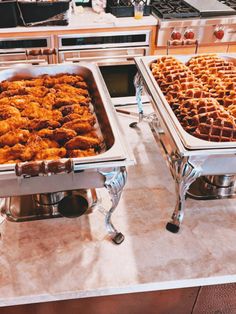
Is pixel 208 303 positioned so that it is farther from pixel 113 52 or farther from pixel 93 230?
pixel 113 52

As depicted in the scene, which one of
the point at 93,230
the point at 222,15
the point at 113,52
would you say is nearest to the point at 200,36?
the point at 222,15

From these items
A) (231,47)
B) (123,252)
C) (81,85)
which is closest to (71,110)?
(81,85)

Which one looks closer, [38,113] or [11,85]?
[38,113]

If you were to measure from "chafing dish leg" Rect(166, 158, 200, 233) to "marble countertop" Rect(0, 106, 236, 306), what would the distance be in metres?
0.03

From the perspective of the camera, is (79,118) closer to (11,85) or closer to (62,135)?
(62,135)

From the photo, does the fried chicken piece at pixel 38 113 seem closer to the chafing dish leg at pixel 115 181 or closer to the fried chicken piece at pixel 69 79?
the fried chicken piece at pixel 69 79

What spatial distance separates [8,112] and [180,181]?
0.68 m

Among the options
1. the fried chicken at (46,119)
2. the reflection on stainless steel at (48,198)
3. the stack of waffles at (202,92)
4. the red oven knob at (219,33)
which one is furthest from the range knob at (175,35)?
the reflection on stainless steel at (48,198)

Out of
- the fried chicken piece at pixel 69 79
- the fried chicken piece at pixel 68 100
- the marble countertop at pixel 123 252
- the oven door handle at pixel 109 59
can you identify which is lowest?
the oven door handle at pixel 109 59

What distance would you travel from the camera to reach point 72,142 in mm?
1168

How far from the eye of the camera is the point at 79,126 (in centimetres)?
125

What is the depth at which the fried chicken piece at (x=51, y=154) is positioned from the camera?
43.1 inches

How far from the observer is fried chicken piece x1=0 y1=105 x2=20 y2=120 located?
51.0 inches

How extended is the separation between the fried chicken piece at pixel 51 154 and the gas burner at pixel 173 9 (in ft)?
6.86
